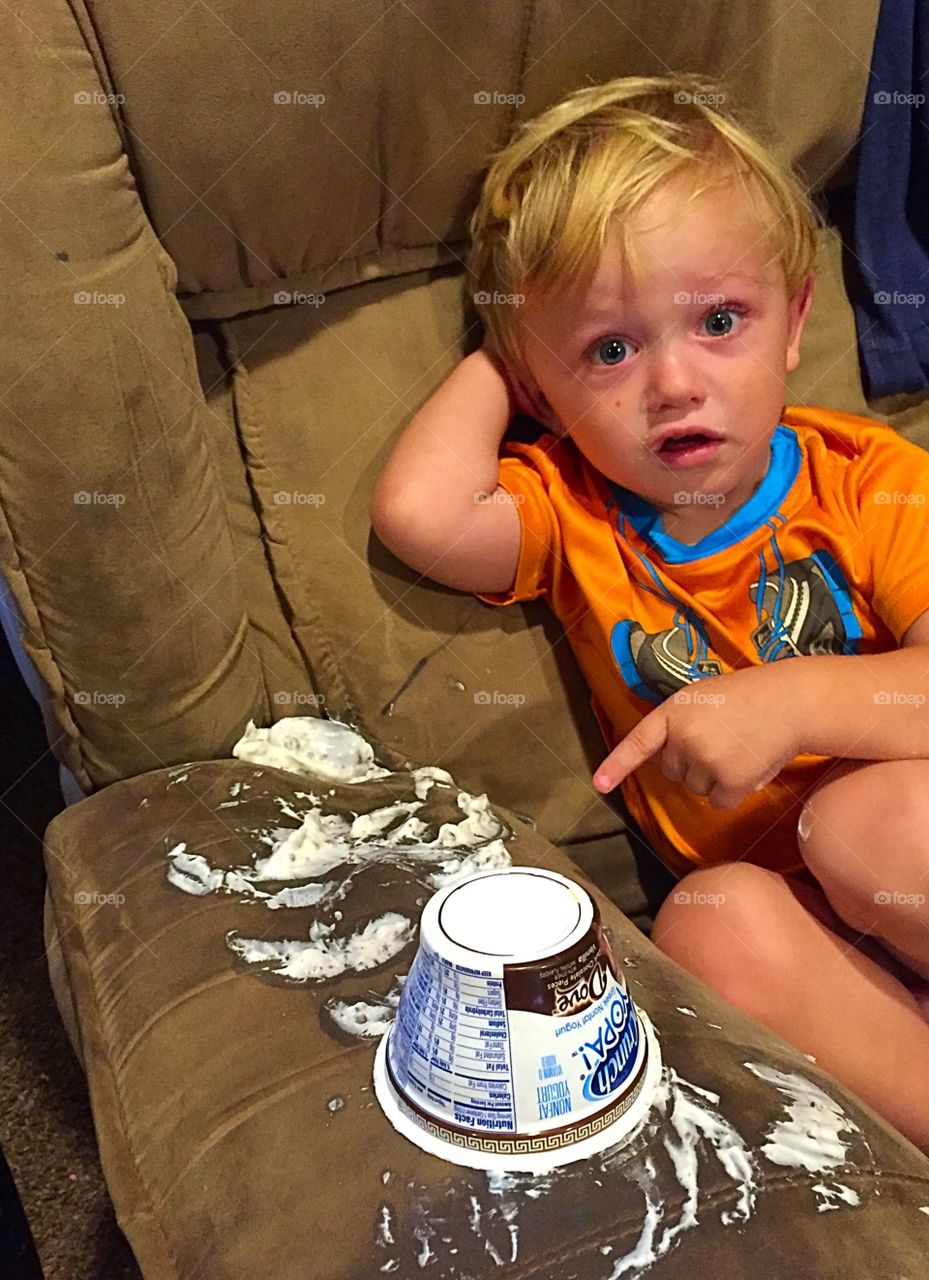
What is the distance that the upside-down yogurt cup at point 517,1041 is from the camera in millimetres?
500

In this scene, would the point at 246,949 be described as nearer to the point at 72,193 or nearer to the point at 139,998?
the point at 139,998

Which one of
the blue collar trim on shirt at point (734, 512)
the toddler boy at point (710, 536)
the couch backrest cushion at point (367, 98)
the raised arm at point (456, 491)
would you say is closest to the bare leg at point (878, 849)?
the toddler boy at point (710, 536)

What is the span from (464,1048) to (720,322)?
55 cm

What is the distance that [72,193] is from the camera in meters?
0.67

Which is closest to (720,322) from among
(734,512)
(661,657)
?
(734,512)

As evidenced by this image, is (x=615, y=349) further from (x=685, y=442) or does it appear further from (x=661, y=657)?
(x=661, y=657)

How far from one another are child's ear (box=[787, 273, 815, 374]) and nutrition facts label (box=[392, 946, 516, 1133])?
0.60 m

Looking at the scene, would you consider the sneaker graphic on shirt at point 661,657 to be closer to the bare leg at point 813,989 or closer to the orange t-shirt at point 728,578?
the orange t-shirt at point 728,578

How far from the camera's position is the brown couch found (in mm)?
495

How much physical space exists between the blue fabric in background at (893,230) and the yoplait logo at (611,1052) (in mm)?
687

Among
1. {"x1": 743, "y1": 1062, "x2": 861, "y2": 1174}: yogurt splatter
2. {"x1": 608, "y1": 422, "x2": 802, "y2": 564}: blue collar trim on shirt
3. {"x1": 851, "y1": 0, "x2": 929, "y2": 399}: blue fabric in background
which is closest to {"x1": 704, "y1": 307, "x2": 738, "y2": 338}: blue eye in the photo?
{"x1": 608, "y1": 422, "x2": 802, "y2": 564}: blue collar trim on shirt

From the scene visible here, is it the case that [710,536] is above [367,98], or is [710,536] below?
below

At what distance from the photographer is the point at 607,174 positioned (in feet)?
2.57

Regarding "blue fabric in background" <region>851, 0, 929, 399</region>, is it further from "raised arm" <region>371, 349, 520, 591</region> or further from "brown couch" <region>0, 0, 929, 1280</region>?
"raised arm" <region>371, 349, 520, 591</region>
